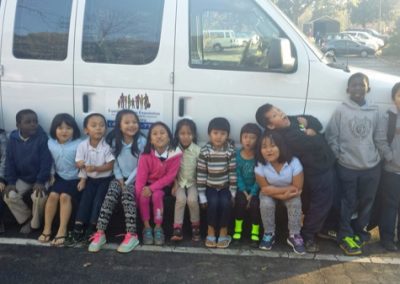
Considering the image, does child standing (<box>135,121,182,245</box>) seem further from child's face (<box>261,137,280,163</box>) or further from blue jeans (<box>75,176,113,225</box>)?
child's face (<box>261,137,280,163</box>)

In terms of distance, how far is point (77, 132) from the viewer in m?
4.19

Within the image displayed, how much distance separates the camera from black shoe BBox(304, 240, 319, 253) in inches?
155

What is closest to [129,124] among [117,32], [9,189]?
[117,32]

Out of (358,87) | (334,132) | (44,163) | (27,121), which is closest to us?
(358,87)

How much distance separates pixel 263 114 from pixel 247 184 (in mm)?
687

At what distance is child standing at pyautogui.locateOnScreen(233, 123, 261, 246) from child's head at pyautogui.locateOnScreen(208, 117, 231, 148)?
15 cm

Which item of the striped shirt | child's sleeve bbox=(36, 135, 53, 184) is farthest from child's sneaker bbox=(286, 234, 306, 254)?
child's sleeve bbox=(36, 135, 53, 184)

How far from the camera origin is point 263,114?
3906 mm

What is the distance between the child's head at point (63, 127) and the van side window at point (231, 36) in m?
1.23

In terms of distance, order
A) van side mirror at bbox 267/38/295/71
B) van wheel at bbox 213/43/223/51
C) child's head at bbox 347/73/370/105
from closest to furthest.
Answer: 1. van side mirror at bbox 267/38/295/71
2. child's head at bbox 347/73/370/105
3. van wheel at bbox 213/43/223/51

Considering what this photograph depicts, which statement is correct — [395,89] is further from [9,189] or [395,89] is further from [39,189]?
[9,189]

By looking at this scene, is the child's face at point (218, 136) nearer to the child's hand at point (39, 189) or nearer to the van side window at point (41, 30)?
the van side window at point (41, 30)

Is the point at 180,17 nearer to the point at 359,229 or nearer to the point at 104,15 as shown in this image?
the point at 104,15

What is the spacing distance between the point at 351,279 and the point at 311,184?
0.86 m
